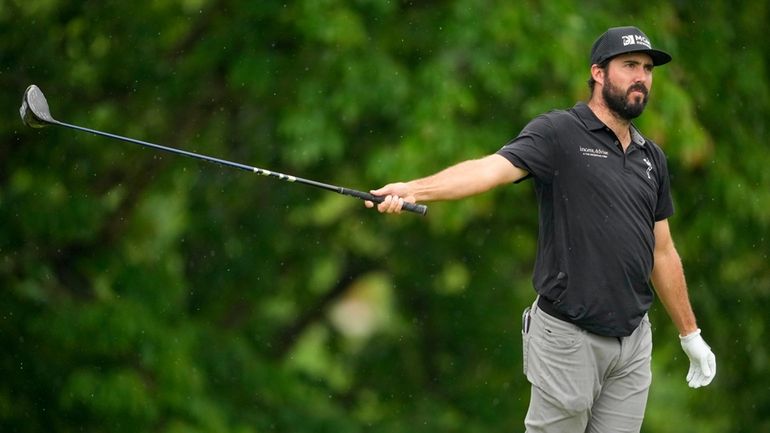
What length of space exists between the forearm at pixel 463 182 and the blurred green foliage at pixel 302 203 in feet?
14.7

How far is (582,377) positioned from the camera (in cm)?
531

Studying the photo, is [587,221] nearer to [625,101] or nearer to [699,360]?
[625,101]

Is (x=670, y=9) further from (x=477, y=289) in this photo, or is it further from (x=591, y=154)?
(x=591, y=154)

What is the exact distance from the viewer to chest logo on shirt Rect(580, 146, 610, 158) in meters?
5.25

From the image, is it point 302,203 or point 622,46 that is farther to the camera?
point 302,203

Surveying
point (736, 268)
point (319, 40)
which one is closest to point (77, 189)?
point (319, 40)

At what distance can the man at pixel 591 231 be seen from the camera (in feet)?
17.1

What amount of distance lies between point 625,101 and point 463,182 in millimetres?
675

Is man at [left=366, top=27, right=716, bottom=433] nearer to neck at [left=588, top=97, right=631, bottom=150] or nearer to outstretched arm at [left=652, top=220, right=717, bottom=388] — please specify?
neck at [left=588, top=97, right=631, bottom=150]

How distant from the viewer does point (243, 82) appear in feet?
35.5

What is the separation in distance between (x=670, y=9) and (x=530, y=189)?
179cm

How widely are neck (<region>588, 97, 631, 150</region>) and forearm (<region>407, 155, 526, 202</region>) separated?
467mm

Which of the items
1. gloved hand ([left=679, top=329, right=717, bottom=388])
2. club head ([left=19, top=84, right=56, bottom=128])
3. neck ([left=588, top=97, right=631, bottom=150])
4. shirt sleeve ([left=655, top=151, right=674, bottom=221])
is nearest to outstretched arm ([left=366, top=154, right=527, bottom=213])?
neck ([left=588, top=97, right=631, bottom=150])

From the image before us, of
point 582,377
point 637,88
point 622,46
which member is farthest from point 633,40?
point 582,377
